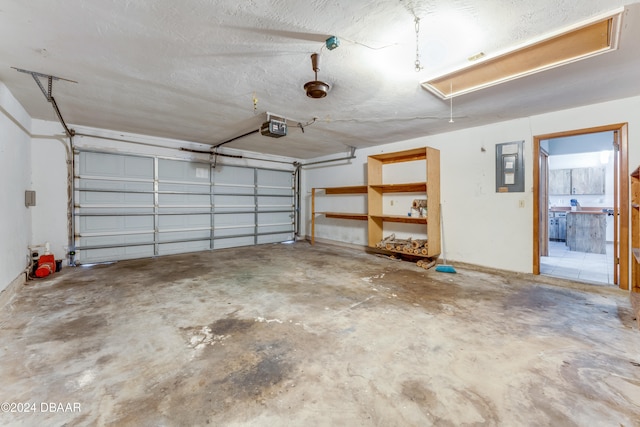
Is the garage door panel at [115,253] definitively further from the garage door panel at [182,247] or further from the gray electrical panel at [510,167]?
the gray electrical panel at [510,167]

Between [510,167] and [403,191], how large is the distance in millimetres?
1971

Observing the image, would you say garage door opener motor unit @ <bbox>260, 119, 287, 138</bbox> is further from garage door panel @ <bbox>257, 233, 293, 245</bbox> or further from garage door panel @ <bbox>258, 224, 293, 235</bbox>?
garage door panel @ <bbox>257, 233, 293, 245</bbox>

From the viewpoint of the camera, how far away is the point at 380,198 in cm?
611

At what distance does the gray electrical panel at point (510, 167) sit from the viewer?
422 cm

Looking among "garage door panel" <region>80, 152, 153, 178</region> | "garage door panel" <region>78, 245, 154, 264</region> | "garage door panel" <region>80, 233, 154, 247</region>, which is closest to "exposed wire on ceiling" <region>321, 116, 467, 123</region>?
"garage door panel" <region>80, 152, 153, 178</region>

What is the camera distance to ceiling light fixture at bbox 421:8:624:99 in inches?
82.0

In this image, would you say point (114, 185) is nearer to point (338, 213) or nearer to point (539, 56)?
point (338, 213)

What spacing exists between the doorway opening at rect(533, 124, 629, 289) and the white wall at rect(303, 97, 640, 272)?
0.11 metres

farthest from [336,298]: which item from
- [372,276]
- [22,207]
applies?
[22,207]

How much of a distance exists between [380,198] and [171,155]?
191 inches

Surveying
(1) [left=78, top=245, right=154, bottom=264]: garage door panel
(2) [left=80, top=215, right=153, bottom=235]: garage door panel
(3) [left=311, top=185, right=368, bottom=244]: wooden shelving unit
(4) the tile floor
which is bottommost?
(4) the tile floor

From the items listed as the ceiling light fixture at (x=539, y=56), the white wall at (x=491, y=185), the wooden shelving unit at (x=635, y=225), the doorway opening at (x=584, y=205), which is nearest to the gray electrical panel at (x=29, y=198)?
the ceiling light fixture at (x=539, y=56)

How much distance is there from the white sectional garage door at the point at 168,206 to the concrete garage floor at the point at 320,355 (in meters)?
1.66

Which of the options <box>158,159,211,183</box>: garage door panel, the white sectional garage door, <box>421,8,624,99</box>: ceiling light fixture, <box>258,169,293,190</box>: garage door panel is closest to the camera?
<box>421,8,624,99</box>: ceiling light fixture
